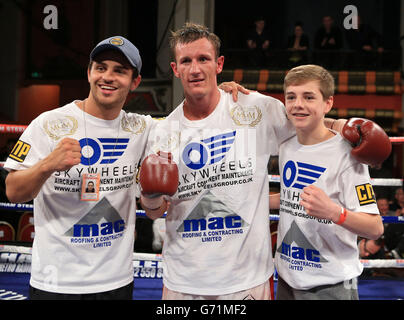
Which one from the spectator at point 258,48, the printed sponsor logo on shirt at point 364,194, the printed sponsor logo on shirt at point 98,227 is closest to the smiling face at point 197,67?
the printed sponsor logo on shirt at point 98,227

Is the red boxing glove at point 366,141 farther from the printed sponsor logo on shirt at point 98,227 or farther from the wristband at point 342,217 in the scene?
the printed sponsor logo on shirt at point 98,227

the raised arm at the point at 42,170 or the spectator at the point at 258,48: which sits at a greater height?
the spectator at the point at 258,48

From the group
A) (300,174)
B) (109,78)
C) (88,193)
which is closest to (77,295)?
(88,193)

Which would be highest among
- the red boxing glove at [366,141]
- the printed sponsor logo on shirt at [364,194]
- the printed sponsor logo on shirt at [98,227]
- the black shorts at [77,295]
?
the red boxing glove at [366,141]

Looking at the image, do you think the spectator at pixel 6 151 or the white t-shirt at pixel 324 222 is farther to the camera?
the spectator at pixel 6 151

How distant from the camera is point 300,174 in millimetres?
1526

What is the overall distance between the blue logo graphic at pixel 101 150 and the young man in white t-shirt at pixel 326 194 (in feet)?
2.15

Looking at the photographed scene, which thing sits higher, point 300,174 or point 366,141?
point 366,141

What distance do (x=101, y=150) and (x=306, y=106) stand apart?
2.49 feet

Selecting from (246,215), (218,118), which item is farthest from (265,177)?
(218,118)

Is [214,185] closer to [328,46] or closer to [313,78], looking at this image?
[313,78]

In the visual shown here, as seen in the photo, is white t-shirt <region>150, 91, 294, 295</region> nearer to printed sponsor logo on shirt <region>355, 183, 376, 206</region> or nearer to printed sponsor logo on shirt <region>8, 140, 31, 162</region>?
printed sponsor logo on shirt <region>355, 183, 376, 206</region>

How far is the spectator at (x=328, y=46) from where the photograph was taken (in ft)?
21.9
